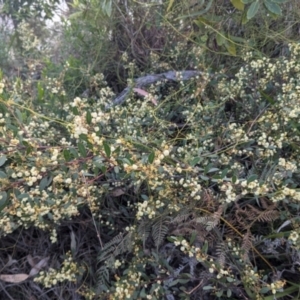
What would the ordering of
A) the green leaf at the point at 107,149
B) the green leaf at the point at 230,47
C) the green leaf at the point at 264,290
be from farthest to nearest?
the green leaf at the point at 230,47 < the green leaf at the point at 264,290 < the green leaf at the point at 107,149

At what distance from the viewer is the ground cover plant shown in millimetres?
964

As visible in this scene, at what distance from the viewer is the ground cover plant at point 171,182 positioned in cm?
96

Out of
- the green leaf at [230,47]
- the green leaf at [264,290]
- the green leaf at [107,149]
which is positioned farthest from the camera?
the green leaf at [230,47]

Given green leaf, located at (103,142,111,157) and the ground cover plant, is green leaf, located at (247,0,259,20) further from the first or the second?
green leaf, located at (103,142,111,157)

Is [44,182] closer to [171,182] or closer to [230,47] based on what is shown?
[171,182]

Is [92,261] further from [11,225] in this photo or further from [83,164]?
[83,164]

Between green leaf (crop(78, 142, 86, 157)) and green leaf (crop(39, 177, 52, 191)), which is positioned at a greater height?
green leaf (crop(78, 142, 86, 157))

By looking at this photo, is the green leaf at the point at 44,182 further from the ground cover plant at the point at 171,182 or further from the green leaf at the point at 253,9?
the green leaf at the point at 253,9

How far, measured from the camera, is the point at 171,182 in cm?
104

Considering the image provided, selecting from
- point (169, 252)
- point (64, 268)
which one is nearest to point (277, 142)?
point (169, 252)

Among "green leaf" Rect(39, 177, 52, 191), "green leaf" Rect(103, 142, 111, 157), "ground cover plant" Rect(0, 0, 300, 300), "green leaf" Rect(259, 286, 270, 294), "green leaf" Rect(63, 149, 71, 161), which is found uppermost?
"green leaf" Rect(63, 149, 71, 161)

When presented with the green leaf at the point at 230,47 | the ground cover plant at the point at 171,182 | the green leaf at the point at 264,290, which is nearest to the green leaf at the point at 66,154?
the ground cover plant at the point at 171,182

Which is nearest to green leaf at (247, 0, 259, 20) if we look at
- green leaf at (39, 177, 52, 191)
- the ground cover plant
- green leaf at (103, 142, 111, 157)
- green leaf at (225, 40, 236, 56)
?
the ground cover plant

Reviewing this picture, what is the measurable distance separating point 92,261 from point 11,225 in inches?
10.6
